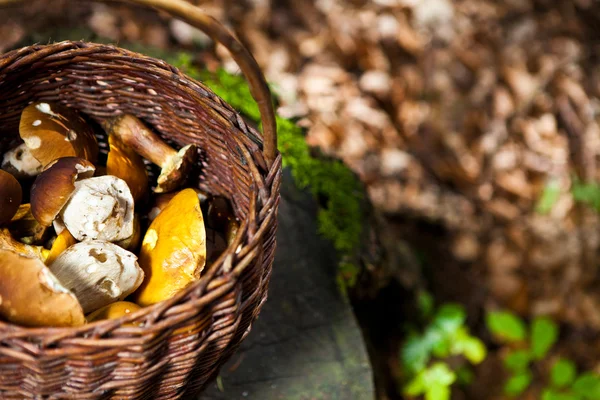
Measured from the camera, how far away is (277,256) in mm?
1752

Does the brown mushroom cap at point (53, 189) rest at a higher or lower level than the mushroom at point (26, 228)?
higher

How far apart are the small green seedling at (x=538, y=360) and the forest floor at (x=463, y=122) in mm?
87

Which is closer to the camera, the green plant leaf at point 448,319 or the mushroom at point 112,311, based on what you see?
the mushroom at point 112,311

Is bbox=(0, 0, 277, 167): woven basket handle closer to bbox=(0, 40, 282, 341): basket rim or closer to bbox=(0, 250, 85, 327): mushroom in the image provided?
bbox=(0, 40, 282, 341): basket rim

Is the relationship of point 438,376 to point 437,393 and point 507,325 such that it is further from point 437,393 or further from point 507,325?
point 507,325

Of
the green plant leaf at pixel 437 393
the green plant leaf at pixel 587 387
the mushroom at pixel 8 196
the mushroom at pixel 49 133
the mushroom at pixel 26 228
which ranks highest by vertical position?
the mushroom at pixel 49 133

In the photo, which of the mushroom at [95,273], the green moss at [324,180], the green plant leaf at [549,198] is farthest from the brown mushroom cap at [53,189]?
the green plant leaf at [549,198]

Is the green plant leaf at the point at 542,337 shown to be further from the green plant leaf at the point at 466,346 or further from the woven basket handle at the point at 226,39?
the woven basket handle at the point at 226,39

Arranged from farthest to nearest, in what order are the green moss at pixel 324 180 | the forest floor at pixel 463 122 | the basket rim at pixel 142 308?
the forest floor at pixel 463 122 < the green moss at pixel 324 180 < the basket rim at pixel 142 308

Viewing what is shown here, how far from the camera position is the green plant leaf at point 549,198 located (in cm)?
279

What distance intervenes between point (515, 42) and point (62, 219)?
8.92ft

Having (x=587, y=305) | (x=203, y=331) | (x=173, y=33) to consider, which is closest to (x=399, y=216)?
(x=587, y=305)

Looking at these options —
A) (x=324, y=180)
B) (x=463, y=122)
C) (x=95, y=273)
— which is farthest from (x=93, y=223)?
(x=463, y=122)

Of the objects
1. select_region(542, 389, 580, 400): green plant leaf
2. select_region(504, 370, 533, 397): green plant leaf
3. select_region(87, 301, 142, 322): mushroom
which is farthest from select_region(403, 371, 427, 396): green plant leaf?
select_region(87, 301, 142, 322): mushroom
